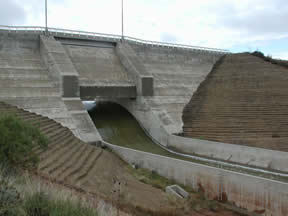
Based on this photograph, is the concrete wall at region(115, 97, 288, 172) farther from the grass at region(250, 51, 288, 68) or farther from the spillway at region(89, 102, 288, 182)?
the grass at region(250, 51, 288, 68)

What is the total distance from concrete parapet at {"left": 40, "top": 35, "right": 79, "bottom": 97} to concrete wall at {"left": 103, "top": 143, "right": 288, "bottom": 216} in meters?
6.88

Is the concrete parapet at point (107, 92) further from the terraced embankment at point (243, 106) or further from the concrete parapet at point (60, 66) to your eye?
the terraced embankment at point (243, 106)

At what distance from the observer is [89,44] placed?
25.1 meters

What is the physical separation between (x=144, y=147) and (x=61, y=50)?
9.67 meters

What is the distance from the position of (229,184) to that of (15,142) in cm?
864

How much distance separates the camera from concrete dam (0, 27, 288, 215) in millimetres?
12828

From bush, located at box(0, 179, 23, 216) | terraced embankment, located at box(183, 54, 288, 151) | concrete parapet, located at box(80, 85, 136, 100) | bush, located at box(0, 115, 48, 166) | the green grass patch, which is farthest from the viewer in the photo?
concrete parapet, located at box(80, 85, 136, 100)

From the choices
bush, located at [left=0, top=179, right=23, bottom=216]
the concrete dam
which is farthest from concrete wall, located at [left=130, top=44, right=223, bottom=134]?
bush, located at [left=0, top=179, right=23, bottom=216]

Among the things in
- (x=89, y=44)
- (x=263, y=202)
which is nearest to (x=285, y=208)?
(x=263, y=202)

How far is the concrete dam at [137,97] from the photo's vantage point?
1283 cm

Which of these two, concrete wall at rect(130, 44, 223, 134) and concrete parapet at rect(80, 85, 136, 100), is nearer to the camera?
concrete parapet at rect(80, 85, 136, 100)

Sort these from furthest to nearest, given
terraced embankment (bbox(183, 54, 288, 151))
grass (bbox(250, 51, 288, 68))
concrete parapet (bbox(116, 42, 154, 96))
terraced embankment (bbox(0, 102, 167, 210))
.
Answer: grass (bbox(250, 51, 288, 68))
concrete parapet (bbox(116, 42, 154, 96))
terraced embankment (bbox(183, 54, 288, 151))
terraced embankment (bbox(0, 102, 167, 210))

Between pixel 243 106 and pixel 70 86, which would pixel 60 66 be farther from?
pixel 243 106

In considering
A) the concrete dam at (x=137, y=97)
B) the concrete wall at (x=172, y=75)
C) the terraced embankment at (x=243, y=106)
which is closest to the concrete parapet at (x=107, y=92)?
the concrete dam at (x=137, y=97)
